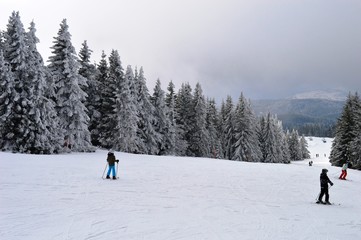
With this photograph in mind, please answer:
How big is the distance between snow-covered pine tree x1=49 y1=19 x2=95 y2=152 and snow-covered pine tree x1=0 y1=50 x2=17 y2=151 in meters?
4.48

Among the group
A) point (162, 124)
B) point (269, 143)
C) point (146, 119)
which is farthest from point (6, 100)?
point (269, 143)

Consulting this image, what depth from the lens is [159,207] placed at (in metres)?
12.4

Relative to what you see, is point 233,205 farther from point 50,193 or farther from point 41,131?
point 41,131

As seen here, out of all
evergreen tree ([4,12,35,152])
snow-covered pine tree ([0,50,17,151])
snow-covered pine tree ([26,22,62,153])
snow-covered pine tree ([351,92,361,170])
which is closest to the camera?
snow-covered pine tree ([0,50,17,151])

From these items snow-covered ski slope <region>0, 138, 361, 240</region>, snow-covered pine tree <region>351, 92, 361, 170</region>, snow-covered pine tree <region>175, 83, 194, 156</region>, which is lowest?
snow-covered ski slope <region>0, 138, 361, 240</region>

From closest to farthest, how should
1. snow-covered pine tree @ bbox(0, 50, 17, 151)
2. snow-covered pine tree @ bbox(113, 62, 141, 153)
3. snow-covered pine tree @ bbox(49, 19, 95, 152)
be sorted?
1. snow-covered pine tree @ bbox(0, 50, 17, 151)
2. snow-covered pine tree @ bbox(49, 19, 95, 152)
3. snow-covered pine tree @ bbox(113, 62, 141, 153)

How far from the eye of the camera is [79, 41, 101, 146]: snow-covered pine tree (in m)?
40.1

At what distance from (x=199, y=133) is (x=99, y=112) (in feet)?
58.2

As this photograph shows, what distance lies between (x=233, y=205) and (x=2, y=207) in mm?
9026

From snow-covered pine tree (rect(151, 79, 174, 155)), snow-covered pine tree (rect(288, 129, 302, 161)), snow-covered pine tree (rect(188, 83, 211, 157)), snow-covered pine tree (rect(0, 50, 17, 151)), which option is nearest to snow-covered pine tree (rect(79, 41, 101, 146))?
snow-covered pine tree (rect(151, 79, 174, 155))

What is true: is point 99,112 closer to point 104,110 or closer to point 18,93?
point 104,110

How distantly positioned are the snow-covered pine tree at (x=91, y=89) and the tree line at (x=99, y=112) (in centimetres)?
13

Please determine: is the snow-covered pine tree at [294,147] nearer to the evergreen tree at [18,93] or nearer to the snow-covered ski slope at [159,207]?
the snow-covered ski slope at [159,207]

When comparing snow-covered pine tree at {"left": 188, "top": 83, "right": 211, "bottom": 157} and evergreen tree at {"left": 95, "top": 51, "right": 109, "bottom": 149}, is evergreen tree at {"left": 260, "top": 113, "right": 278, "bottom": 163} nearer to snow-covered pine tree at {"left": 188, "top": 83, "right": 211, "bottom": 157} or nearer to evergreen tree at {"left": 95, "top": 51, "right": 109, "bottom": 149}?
snow-covered pine tree at {"left": 188, "top": 83, "right": 211, "bottom": 157}
